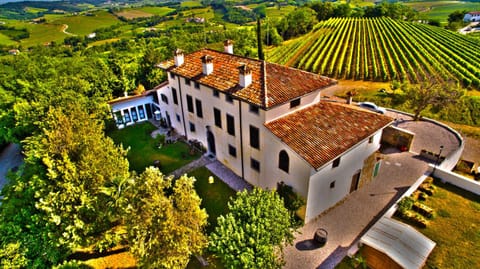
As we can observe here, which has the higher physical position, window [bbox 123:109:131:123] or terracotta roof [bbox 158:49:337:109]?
terracotta roof [bbox 158:49:337:109]

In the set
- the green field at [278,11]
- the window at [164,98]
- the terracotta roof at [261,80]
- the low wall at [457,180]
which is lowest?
the low wall at [457,180]

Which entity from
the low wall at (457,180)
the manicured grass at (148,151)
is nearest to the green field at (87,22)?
the manicured grass at (148,151)

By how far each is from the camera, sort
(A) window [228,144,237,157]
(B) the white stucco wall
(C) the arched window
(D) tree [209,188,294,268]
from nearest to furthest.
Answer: (D) tree [209,188,294,268] → (B) the white stucco wall → (C) the arched window → (A) window [228,144,237,157]

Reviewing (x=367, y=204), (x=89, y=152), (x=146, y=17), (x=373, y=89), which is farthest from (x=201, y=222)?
(x=146, y=17)

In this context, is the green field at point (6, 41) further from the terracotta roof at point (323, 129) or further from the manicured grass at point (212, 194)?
the terracotta roof at point (323, 129)

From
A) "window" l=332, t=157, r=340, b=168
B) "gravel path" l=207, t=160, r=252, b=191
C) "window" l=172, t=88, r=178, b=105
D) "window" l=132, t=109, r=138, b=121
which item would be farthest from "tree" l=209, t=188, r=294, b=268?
"window" l=132, t=109, r=138, b=121

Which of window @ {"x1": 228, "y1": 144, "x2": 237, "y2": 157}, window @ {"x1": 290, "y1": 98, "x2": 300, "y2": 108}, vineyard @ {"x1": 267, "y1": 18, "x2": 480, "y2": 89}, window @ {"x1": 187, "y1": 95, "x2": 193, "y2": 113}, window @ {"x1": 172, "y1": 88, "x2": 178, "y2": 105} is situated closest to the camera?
window @ {"x1": 290, "y1": 98, "x2": 300, "y2": 108}

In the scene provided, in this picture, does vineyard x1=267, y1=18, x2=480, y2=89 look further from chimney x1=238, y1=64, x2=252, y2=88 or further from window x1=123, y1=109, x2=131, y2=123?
chimney x1=238, y1=64, x2=252, y2=88
